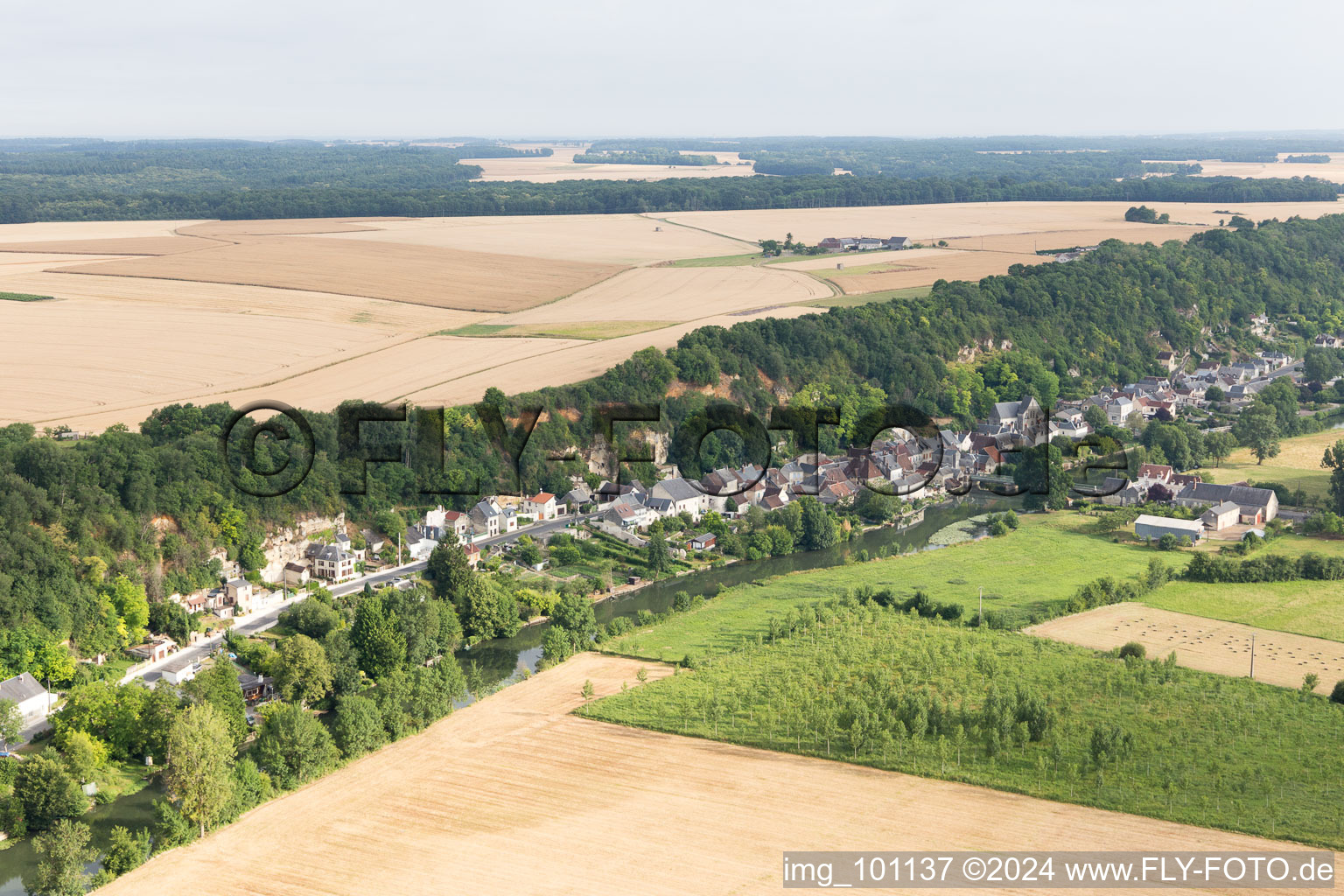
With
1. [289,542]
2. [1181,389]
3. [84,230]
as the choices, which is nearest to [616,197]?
[84,230]

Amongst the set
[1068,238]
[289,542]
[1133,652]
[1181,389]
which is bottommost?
[1133,652]

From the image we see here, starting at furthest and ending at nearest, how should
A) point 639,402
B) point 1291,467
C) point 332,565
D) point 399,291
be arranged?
point 399,291 < point 639,402 < point 1291,467 < point 332,565

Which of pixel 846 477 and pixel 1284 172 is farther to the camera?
pixel 1284 172

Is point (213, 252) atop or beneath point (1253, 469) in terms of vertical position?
atop

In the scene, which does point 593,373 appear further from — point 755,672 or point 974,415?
point 755,672

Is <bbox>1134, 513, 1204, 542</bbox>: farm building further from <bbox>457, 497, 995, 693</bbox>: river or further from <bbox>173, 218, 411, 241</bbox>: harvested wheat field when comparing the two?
<bbox>173, 218, 411, 241</bbox>: harvested wheat field

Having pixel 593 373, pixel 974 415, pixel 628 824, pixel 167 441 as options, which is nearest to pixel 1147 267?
pixel 974 415

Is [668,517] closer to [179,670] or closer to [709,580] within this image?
[709,580]
